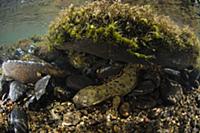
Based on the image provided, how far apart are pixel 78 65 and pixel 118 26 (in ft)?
4.27

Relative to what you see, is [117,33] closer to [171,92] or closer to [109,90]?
[109,90]

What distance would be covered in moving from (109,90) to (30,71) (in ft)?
5.79

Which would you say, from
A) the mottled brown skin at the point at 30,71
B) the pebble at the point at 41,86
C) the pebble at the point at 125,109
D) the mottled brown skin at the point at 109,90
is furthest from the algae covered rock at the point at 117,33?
the pebble at the point at 125,109

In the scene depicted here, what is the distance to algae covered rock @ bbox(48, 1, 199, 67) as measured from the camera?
6.00m

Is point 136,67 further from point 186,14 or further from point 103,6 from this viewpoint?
point 186,14

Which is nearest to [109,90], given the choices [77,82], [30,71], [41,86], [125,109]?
[125,109]

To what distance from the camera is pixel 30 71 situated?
21.8 feet

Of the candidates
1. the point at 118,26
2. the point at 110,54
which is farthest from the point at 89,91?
the point at 118,26

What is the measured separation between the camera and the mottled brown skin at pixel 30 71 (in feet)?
21.8

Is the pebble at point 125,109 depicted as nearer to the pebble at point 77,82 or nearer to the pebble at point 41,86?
the pebble at point 77,82

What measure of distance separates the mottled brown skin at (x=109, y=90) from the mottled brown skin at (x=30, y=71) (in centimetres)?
87

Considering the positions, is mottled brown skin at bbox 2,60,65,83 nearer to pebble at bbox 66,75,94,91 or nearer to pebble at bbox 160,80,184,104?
pebble at bbox 66,75,94,91

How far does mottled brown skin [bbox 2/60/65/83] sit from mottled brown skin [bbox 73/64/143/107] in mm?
872

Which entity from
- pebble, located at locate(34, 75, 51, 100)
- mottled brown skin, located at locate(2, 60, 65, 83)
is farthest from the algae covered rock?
pebble, located at locate(34, 75, 51, 100)
